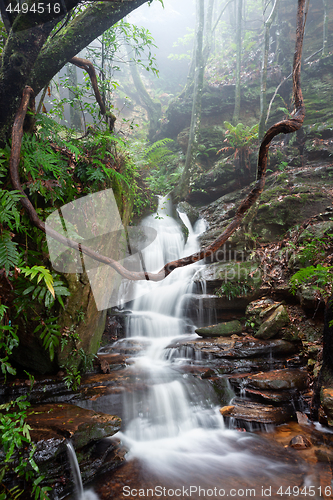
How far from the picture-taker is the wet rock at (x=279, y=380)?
4340 millimetres

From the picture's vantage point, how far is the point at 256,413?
159 inches

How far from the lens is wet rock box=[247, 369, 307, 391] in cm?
434

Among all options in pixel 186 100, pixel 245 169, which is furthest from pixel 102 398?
pixel 186 100

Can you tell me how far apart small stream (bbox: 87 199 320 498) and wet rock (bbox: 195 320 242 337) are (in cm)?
78

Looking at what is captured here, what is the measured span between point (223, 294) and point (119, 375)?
3465 millimetres

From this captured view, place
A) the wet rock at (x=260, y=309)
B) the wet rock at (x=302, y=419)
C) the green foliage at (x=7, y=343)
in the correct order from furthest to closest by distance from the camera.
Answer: the wet rock at (x=260, y=309) < the wet rock at (x=302, y=419) < the green foliage at (x=7, y=343)

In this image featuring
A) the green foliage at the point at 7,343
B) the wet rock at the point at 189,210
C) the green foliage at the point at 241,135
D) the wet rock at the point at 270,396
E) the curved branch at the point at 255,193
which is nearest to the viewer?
the curved branch at the point at 255,193

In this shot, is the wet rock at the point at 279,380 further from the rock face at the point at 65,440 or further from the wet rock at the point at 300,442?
the rock face at the point at 65,440

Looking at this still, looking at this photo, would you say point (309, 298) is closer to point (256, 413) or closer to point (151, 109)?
point (256, 413)

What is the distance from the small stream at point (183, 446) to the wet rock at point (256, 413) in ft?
0.59

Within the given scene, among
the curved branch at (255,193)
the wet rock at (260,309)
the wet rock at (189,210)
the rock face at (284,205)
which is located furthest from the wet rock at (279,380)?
the wet rock at (189,210)

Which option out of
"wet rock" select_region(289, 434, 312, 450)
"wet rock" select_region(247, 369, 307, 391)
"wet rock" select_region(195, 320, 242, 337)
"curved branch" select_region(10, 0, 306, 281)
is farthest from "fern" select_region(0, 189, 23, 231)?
"wet rock" select_region(195, 320, 242, 337)

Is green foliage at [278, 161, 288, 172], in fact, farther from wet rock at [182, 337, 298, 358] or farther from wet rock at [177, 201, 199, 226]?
wet rock at [182, 337, 298, 358]

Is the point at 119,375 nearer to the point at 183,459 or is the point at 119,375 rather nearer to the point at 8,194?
the point at 183,459
